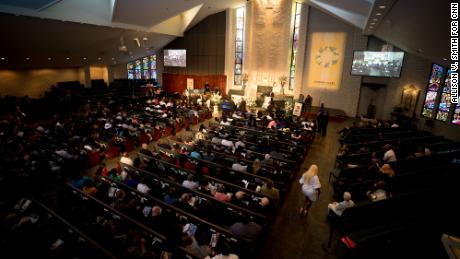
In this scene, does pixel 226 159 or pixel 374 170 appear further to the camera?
pixel 226 159

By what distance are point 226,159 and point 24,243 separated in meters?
5.22

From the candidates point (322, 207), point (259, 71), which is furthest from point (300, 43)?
point (322, 207)

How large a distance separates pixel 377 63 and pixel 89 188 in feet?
55.8

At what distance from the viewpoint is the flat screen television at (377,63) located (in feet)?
49.7

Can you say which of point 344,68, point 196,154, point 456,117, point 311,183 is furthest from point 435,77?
point 196,154

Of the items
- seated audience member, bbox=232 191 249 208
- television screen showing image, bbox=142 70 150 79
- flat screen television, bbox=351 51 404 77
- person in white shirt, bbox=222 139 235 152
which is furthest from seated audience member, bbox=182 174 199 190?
television screen showing image, bbox=142 70 150 79

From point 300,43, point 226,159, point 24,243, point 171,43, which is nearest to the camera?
point 24,243

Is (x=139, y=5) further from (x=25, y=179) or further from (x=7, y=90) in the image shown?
(x=7, y=90)


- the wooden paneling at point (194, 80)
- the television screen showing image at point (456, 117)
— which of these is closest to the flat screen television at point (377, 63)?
the television screen showing image at point (456, 117)

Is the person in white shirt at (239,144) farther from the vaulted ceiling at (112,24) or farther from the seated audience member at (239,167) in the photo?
the vaulted ceiling at (112,24)

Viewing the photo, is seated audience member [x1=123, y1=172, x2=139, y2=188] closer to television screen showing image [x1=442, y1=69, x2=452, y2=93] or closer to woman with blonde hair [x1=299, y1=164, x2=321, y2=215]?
woman with blonde hair [x1=299, y1=164, x2=321, y2=215]

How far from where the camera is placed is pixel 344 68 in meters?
17.8

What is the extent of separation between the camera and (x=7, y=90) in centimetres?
1775

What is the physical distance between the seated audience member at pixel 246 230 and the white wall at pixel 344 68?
1598cm
